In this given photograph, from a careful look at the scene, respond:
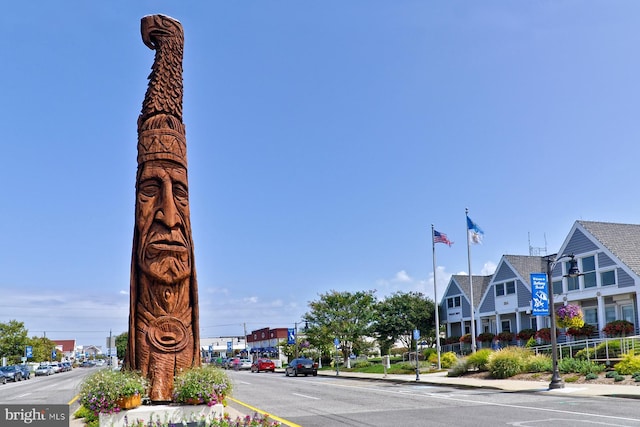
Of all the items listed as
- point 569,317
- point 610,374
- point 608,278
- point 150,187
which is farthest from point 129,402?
point 608,278

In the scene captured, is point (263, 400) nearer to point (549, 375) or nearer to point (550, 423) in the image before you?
point (550, 423)

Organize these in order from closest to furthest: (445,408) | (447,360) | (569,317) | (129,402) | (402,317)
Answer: (129,402) → (445,408) → (569,317) → (447,360) → (402,317)

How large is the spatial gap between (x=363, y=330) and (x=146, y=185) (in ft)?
130

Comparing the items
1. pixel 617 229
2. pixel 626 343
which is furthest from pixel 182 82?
pixel 617 229

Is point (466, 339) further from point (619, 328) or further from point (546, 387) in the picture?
point (546, 387)

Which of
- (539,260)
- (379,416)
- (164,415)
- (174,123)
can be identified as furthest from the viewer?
(539,260)

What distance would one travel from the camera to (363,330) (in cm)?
5081

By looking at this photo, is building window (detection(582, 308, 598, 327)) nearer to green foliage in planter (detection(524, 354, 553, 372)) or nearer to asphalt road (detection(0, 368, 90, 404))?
green foliage in planter (detection(524, 354, 553, 372))

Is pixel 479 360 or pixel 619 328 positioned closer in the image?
pixel 479 360

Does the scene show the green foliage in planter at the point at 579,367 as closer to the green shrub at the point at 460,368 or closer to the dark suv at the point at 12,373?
the green shrub at the point at 460,368

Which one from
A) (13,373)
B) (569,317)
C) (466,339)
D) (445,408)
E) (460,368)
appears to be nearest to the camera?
(445,408)

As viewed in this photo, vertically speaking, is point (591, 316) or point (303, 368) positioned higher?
point (591, 316)

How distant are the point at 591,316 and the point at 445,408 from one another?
26437 millimetres

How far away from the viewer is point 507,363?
28828 millimetres
